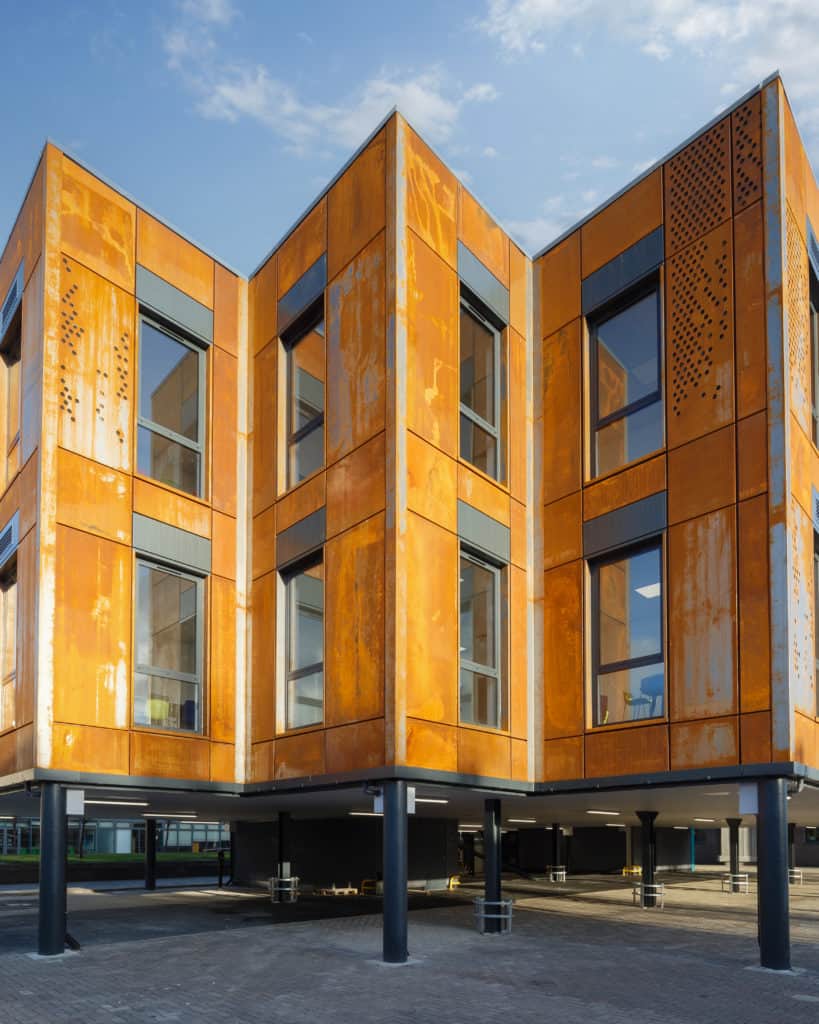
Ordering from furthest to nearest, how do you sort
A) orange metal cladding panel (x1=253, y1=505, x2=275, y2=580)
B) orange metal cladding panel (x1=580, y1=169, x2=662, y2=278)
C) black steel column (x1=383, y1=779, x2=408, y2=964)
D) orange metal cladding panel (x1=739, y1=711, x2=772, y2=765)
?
1. orange metal cladding panel (x1=253, y1=505, x2=275, y2=580)
2. orange metal cladding panel (x1=580, y1=169, x2=662, y2=278)
3. black steel column (x1=383, y1=779, x2=408, y2=964)
4. orange metal cladding panel (x1=739, y1=711, x2=772, y2=765)

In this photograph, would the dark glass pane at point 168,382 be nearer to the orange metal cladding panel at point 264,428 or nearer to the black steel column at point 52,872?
the orange metal cladding panel at point 264,428

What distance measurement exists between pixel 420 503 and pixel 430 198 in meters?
4.82

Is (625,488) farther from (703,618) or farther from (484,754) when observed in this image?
(484,754)

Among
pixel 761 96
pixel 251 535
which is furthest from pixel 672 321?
pixel 251 535

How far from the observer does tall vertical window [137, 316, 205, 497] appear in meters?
16.8

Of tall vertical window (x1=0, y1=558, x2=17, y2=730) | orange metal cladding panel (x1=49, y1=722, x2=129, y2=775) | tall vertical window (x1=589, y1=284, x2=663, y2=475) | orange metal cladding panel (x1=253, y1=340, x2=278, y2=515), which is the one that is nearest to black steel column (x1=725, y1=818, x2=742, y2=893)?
tall vertical window (x1=589, y1=284, x2=663, y2=475)

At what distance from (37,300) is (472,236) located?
693cm

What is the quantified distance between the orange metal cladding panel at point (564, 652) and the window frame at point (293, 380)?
4284mm

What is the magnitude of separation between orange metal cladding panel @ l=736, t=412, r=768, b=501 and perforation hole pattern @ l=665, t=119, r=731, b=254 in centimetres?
312

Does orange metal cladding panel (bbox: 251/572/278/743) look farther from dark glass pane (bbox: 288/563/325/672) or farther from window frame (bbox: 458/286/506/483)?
window frame (bbox: 458/286/506/483)

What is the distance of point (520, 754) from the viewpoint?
1609 cm

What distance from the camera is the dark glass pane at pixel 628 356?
52.4 ft

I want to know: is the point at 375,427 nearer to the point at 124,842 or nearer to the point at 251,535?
the point at 251,535

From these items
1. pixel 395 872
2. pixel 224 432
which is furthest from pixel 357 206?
pixel 395 872
